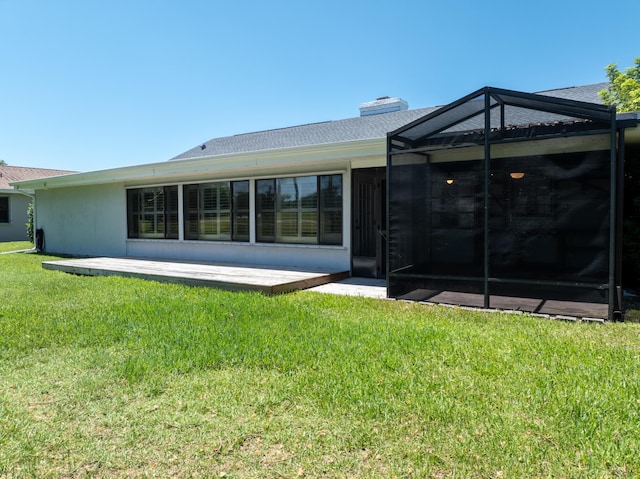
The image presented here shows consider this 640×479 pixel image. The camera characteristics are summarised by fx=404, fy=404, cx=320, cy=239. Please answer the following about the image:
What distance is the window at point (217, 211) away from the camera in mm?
8930

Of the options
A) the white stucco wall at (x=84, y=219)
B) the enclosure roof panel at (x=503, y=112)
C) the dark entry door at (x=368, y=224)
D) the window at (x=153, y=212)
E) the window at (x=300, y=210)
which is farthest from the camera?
the white stucco wall at (x=84, y=219)

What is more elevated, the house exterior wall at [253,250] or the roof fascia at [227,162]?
the roof fascia at [227,162]

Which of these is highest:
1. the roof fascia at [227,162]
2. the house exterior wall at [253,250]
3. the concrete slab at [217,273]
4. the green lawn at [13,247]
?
the roof fascia at [227,162]

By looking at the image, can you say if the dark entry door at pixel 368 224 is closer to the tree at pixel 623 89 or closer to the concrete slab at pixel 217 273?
the concrete slab at pixel 217 273

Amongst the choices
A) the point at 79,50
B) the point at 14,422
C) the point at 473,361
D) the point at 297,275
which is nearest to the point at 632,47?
the point at 297,275

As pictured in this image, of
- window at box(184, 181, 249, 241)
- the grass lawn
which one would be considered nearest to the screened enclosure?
the grass lawn

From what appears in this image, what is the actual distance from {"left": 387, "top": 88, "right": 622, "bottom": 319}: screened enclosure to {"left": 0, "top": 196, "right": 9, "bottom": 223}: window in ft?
66.2

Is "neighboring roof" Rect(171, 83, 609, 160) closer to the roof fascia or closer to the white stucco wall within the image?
the roof fascia

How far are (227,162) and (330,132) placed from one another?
4.27 meters

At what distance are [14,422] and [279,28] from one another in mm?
11017

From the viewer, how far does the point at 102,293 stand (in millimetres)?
5961

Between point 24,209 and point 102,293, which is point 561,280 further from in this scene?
point 24,209

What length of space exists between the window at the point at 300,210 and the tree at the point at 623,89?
5.53 metres

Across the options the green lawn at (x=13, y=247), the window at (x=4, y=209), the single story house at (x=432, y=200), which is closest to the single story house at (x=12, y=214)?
the window at (x=4, y=209)
